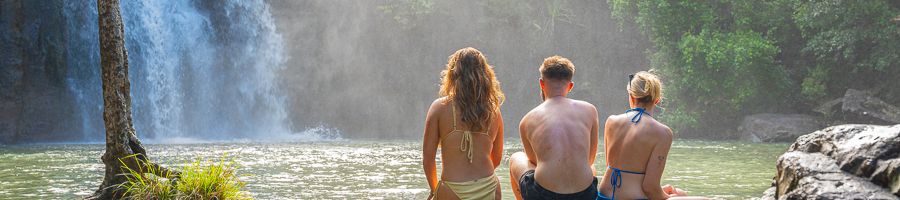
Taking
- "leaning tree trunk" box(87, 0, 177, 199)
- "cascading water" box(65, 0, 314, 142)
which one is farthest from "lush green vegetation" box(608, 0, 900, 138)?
"leaning tree trunk" box(87, 0, 177, 199)

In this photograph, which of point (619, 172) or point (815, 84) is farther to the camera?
point (815, 84)

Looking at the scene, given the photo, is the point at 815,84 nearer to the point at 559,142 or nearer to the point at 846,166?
the point at 846,166

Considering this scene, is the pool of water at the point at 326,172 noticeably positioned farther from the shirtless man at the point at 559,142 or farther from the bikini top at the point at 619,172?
the bikini top at the point at 619,172

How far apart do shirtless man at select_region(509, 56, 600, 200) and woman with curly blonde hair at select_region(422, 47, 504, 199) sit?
26cm

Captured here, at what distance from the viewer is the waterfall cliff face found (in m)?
31.3

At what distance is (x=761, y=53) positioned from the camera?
32.9 meters

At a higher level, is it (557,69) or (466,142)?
(557,69)

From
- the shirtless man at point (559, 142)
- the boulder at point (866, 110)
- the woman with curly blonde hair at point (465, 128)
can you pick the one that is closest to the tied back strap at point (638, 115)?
the shirtless man at point (559, 142)

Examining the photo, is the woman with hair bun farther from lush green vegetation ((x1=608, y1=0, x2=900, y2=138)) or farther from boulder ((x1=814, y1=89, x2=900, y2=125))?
lush green vegetation ((x1=608, y1=0, x2=900, y2=138))

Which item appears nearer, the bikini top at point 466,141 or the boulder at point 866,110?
the bikini top at point 466,141

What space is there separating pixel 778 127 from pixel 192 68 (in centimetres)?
2248

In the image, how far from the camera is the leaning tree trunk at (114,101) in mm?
8750

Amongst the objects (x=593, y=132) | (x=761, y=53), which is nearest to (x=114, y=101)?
(x=593, y=132)

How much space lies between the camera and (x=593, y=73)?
43156mm
